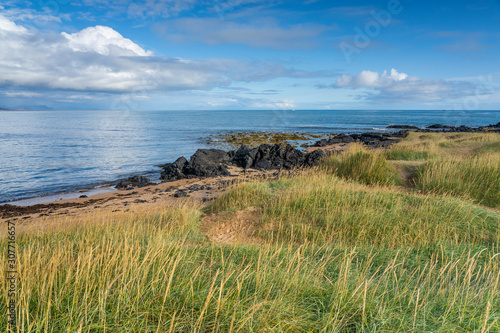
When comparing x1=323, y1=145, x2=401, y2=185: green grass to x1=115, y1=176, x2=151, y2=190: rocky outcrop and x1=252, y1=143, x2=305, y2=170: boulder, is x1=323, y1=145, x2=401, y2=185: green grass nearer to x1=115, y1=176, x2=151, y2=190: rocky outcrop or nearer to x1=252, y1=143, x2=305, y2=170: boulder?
x1=252, y1=143, x2=305, y2=170: boulder

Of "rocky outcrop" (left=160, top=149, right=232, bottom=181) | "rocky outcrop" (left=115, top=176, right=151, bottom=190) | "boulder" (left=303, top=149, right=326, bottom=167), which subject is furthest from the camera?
"boulder" (left=303, top=149, right=326, bottom=167)

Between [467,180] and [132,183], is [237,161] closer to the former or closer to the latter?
[132,183]

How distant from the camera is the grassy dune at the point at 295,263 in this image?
102 inches

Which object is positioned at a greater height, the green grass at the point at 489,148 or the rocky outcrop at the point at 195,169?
the green grass at the point at 489,148

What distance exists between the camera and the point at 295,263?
4594mm

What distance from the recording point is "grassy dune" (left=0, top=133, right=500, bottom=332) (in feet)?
8.52

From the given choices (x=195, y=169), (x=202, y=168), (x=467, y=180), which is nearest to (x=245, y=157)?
(x=202, y=168)

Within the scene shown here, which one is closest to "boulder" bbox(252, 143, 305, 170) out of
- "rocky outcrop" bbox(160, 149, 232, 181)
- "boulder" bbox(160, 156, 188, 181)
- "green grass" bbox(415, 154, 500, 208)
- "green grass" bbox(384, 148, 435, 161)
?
"rocky outcrop" bbox(160, 149, 232, 181)

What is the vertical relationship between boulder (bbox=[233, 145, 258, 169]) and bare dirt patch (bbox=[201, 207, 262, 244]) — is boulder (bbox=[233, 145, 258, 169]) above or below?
above

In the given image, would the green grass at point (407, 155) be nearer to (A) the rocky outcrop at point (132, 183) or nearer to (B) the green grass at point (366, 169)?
(B) the green grass at point (366, 169)

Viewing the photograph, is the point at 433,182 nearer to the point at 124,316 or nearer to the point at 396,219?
the point at 396,219

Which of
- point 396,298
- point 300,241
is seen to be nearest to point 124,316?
point 396,298

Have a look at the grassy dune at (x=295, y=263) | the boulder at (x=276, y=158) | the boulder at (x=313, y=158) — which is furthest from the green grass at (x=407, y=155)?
the boulder at (x=276, y=158)

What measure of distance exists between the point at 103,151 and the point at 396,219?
99.5 ft
